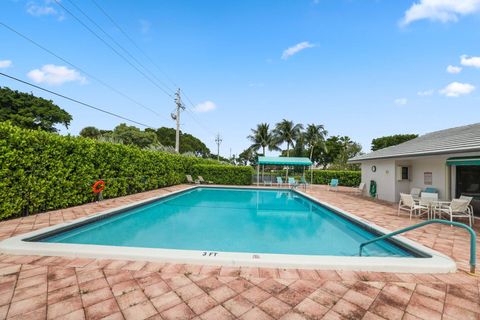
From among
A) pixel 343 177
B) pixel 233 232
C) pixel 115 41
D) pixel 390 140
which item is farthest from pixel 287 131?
pixel 233 232

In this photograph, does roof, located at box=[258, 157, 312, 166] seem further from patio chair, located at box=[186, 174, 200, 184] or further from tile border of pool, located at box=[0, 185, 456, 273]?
tile border of pool, located at box=[0, 185, 456, 273]

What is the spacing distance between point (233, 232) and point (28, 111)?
45123 mm

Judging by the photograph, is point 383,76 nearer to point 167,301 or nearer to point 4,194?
point 167,301

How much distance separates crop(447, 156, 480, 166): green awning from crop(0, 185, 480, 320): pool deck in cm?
615

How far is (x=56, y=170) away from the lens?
7.29 m

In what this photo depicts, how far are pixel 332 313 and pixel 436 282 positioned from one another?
198cm

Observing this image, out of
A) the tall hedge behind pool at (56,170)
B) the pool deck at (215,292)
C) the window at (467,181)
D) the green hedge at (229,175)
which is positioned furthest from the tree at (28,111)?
the window at (467,181)

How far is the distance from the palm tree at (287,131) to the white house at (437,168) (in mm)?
25003

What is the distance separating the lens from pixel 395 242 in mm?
5098

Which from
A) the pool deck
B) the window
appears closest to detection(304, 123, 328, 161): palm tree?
the window

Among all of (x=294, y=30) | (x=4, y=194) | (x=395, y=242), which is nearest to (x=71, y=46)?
(x=4, y=194)

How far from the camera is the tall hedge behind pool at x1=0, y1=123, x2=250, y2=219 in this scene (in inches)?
236

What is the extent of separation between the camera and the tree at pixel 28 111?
108ft

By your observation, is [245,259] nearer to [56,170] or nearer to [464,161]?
[56,170]
